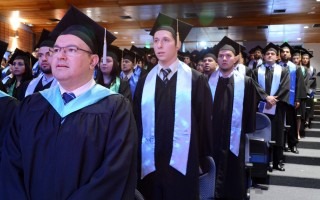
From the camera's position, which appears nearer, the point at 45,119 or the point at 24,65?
the point at 45,119

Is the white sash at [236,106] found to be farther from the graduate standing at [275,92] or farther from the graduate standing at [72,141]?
the graduate standing at [72,141]

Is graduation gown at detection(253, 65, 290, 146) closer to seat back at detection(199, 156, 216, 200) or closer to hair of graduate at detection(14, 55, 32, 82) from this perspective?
seat back at detection(199, 156, 216, 200)

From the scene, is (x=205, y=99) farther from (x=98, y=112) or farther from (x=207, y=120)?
(x=98, y=112)

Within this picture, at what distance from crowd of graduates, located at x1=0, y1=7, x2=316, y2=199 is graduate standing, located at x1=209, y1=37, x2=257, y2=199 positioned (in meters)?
0.01

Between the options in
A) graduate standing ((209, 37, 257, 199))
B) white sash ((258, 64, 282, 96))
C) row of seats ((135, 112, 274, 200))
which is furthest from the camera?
white sash ((258, 64, 282, 96))

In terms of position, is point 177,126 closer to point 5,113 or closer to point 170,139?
point 170,139

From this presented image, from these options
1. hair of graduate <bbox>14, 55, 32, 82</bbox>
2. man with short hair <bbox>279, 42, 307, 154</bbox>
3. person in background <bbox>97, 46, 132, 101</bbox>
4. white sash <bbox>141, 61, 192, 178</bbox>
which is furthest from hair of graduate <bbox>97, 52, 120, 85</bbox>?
man with short hair <bbox>279, 42, 307, 154</bbox>

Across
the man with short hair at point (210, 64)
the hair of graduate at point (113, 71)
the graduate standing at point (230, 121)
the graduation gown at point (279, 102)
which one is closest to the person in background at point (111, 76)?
the hair of graduate at point (113, 71)

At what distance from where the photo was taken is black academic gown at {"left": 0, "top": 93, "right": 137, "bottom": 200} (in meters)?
1.69

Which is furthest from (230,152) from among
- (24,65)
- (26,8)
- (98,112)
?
(26,8)

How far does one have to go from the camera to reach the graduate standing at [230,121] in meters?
3.91

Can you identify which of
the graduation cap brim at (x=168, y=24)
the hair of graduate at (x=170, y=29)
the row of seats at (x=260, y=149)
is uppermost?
the graduation cap brim at (x=168, y=24)

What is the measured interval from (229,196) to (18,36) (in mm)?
12234

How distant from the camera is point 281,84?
547cm
